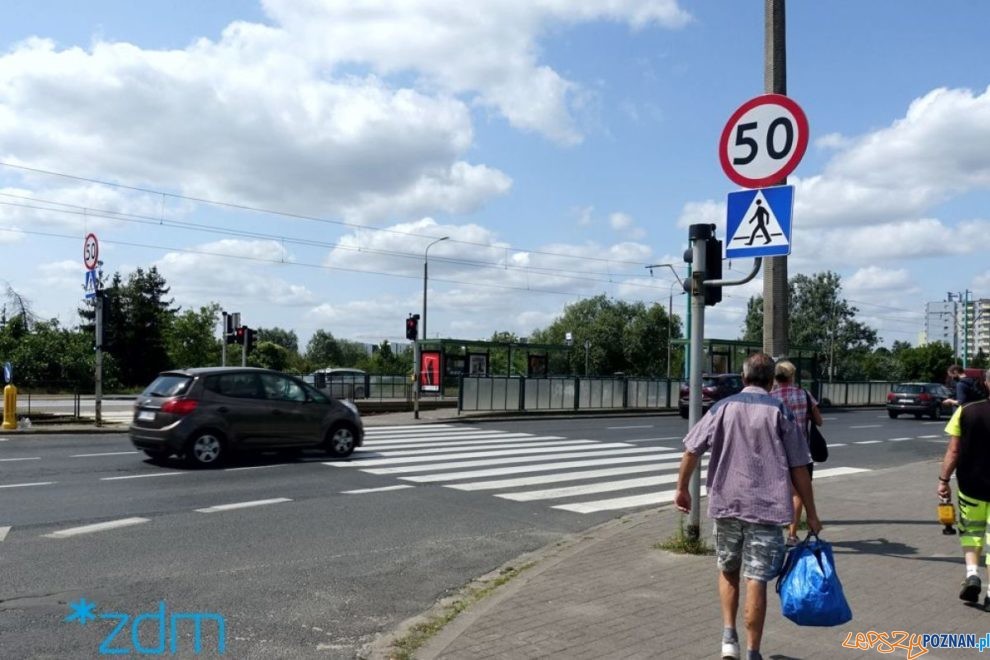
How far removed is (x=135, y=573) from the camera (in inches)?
261

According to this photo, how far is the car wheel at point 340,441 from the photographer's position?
578 inches

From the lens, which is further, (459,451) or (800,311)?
(800,311)

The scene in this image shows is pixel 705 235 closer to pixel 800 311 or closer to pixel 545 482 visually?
pixel 545 482

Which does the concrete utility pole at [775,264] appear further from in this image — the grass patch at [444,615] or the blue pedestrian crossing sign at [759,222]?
the grass patch at [444,615]

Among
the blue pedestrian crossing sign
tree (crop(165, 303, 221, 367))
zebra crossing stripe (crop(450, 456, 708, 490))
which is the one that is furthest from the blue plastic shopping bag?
tree (crop(165, 303, 221, 367))

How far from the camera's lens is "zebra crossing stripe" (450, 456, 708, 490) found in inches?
467

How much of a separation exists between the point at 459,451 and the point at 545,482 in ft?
13.8

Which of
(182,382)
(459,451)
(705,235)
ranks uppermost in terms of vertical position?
(705,235)

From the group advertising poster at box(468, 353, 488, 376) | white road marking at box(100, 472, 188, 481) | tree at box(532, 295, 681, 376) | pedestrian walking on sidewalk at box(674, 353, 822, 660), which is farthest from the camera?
tree at box(532, 295, 681, 376)

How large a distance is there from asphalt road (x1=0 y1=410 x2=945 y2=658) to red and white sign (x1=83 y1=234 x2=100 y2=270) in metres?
4.53

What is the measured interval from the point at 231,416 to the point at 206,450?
2.07 feet

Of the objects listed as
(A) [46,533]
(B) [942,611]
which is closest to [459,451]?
(A) [46,533]

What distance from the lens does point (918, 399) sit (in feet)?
114

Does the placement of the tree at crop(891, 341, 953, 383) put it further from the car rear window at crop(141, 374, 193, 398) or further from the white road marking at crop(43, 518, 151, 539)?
the white road marking at crop(43, 518, 151, 539)
